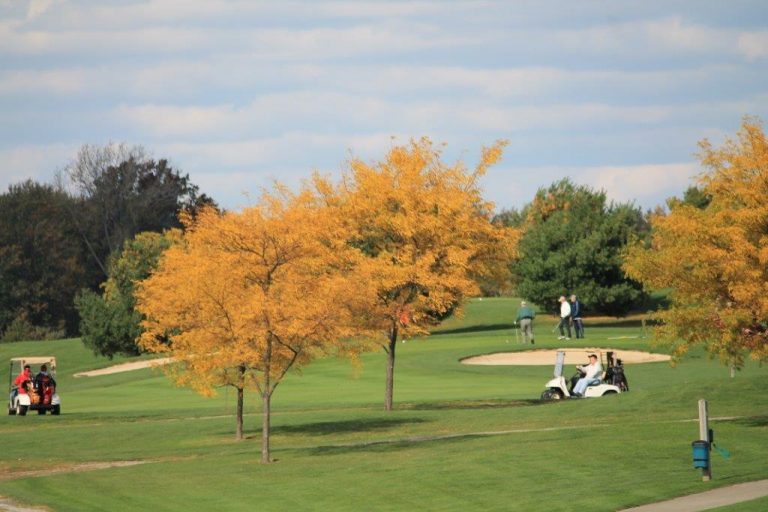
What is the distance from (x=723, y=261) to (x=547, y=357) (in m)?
29.0

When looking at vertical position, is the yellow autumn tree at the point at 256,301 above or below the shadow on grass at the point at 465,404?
above

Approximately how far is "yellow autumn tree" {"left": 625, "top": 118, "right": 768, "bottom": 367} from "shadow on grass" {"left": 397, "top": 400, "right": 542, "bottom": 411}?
10.6m

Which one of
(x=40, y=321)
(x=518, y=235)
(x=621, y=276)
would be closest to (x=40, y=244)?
(x=40, y=321)

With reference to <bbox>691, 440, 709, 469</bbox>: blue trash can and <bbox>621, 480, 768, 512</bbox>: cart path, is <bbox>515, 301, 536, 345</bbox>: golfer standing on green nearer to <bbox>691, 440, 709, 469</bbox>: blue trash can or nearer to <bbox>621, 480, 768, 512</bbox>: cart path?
<bbox>691, 440, 709, 469</bbox>: blue trash can

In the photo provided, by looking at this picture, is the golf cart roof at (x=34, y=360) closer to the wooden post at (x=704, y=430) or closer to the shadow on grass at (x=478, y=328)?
the wooden post at (x=704, y=430)

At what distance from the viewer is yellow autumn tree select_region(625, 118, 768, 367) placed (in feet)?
104

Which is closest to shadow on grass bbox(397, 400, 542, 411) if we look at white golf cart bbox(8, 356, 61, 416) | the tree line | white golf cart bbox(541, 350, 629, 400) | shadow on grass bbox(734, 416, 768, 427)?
white golf cart bbox(541, 350, 629, 400)

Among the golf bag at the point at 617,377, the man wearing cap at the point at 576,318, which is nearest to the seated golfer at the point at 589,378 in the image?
the golf bag at the point at 617,377

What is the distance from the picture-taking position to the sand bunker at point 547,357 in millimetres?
58250

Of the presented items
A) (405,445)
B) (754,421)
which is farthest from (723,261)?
(405,445)

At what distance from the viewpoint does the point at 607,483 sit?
2647 centimetres

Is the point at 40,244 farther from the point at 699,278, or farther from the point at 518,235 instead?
the point at 699,278

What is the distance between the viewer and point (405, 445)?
34000mm

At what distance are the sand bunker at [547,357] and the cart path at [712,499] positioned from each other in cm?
3201
